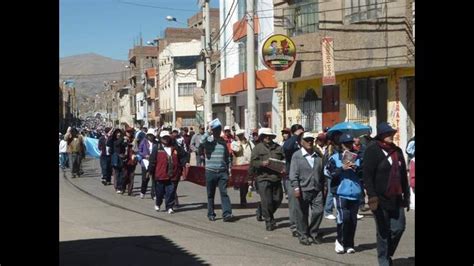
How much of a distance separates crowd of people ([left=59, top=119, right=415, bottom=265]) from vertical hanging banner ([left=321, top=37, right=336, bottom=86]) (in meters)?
6.80

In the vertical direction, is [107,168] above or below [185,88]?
below

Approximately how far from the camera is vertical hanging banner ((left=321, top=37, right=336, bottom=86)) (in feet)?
71.6

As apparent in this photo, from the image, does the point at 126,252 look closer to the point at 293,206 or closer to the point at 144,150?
the point at 293,206

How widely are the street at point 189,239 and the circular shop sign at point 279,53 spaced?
29.2 feet

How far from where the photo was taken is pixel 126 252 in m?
9.33

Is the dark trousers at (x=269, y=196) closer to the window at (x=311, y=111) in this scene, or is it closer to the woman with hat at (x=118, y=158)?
the woman with hat at (x=118, y=158)

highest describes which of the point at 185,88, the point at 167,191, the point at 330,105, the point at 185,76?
the point at 185,76

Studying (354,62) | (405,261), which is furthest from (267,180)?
(354,62)

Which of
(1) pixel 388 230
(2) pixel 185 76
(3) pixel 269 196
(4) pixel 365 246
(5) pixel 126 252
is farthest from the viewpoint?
(2) pixel 185 76

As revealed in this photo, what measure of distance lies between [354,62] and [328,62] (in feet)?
3.74

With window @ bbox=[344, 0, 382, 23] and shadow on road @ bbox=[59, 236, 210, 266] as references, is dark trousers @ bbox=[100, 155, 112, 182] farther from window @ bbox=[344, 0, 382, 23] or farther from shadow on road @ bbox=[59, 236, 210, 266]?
shadow on road @ bbox=[59, 236, 210, 266]

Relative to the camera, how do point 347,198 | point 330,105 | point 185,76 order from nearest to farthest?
point 347,198, point 330,105, point 185,76

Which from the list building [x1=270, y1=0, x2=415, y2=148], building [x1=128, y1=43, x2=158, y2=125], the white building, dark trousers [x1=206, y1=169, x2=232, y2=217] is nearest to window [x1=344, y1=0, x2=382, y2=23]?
building [x1=270, y1=0, x2=415, y2=148]
